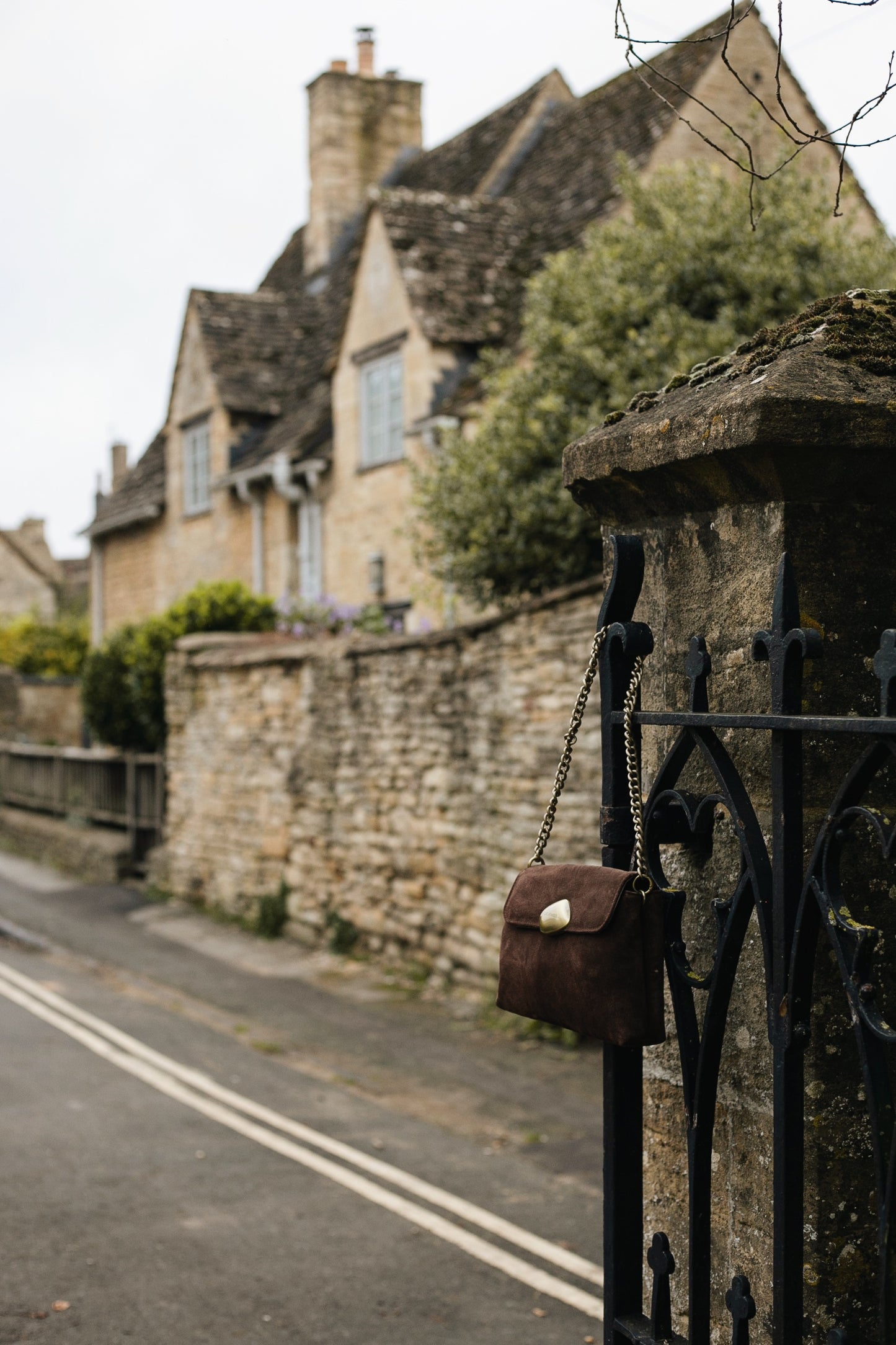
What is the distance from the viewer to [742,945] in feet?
6.93

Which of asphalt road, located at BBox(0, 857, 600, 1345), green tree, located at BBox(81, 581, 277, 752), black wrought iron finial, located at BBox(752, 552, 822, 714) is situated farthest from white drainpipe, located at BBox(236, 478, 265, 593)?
black wrought iron finial, located at BBox(752, 552, 822, 714)

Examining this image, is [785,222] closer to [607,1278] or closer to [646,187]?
[646,187]

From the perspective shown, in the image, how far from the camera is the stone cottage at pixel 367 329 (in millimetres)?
16219

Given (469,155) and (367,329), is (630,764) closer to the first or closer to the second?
(367,329)

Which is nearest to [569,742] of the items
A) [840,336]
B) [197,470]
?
[840,336]

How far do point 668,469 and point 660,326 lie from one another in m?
8.55

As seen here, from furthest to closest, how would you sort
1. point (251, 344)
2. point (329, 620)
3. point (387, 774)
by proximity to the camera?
point (251, 344)
point (329, 620)
point (387, 774)

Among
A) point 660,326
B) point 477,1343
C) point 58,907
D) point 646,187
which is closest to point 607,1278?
point 477,1343

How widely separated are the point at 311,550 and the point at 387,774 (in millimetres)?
8440

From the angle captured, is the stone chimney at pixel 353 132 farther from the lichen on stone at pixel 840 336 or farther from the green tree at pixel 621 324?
the lichen on stone at pixel 840 336

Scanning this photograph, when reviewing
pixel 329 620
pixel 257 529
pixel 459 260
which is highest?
pixel 459 260

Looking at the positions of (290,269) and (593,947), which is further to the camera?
(290,269)

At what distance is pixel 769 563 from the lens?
2.17m

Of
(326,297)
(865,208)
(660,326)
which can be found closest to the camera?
(660,326)
